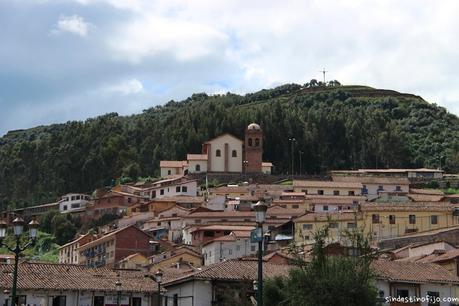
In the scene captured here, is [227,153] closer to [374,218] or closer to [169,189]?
[169,189]

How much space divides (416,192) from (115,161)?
47.4 meters

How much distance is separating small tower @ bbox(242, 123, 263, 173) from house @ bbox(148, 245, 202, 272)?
41989mm

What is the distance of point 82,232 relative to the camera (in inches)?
4158

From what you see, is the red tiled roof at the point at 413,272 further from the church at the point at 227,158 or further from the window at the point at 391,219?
the church at the point at 227,158

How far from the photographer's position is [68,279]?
141 feet

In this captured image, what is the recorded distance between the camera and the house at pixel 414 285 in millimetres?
43969

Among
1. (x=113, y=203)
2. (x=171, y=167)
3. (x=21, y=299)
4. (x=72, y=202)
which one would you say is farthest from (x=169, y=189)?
(x=21, y=299)

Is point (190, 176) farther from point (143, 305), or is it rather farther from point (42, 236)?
point (143, 305)

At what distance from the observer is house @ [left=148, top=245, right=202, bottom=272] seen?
68.3 m

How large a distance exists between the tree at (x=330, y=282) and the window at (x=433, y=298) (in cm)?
1144

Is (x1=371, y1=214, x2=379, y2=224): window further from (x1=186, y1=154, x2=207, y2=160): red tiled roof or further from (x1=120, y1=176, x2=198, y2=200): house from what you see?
(x1=186, y1=154, x2=207, y2=160): red tiled roof

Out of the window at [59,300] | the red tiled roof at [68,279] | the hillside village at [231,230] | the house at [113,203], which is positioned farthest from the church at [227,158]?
the window at [59,300]

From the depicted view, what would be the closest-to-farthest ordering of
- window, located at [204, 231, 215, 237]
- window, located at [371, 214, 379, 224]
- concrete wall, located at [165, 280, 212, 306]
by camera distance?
concrete wall, located at [165, 280, 212, 306] < window, located at [371, 214, 379, 224] < window, located at [204, 231, 215, 237]

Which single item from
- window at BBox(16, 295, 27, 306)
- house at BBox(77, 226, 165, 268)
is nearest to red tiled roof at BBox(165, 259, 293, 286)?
window at BBox(16, 295, 27, 306)
